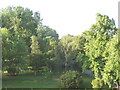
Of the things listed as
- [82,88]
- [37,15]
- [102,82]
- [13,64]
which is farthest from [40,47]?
[37,15]

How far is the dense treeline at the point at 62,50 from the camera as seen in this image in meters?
20.0

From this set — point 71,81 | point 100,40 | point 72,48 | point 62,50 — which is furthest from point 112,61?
point 62,50

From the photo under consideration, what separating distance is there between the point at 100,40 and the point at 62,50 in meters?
11.3

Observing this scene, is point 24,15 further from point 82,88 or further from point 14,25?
point 82,88

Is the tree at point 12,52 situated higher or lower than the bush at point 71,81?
higher

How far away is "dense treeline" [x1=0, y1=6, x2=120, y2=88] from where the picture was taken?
20.0 meters

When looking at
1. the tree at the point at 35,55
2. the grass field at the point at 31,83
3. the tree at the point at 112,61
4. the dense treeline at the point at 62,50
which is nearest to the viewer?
the tree at the point at 112,61

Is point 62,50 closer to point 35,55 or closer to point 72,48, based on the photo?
point 72,48

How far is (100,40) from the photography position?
837 inches

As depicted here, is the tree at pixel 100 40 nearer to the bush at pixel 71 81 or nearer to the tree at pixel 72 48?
the bush at pixel 71 81

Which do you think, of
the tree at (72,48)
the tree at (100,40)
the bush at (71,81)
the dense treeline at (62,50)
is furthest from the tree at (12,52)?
the tree at (100,40)

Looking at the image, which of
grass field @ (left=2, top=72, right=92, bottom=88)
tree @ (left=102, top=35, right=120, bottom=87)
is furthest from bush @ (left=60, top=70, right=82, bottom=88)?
tree @ (left=102, top=35, right=120, bottom=87)

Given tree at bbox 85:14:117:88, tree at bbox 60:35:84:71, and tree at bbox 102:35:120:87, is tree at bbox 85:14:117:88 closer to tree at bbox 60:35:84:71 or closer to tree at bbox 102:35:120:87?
tree at bbox 102:35:120:87

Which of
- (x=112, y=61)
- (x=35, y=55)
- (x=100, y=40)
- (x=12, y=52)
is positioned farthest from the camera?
(x=35, y=55)
